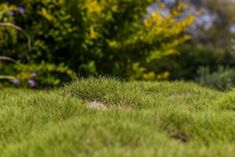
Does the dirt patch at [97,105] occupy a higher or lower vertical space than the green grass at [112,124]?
lower

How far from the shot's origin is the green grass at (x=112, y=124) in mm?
4402

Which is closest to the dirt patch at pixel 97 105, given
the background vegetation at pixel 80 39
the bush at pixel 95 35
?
the background vegetation at pixel 80 39

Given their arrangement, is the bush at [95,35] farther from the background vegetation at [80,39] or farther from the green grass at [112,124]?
the green grass at [112,124]

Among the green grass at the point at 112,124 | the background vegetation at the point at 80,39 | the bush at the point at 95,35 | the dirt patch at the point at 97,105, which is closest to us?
the green grass at the point at 112,124

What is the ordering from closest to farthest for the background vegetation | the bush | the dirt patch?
the dirt patch < the background vegetation < the bush

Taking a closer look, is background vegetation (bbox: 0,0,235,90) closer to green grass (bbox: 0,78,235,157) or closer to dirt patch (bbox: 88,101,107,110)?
green grass (bbox: 0,78,235,157)

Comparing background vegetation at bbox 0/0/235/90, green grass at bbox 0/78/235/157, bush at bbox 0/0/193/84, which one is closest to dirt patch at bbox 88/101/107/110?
green grass at bbox 0/78/235/157

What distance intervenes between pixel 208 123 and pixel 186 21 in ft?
25.2

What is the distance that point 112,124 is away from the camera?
15.6ft

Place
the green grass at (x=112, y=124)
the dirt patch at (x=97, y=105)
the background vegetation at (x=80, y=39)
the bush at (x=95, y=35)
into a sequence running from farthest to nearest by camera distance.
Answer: the bush at (x=95, y=35), the background vegetation at (x=80, y=39), the dirt patch at (x=97, y=105), the green grass at (x=112, y=124)

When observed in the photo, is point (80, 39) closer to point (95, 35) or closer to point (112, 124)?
point (95, 35)

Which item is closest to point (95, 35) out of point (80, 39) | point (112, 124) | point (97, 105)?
point (80, 39)

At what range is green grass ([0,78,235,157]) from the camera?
4.40m

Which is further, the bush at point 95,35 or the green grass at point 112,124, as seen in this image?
the bush at point 95,35
